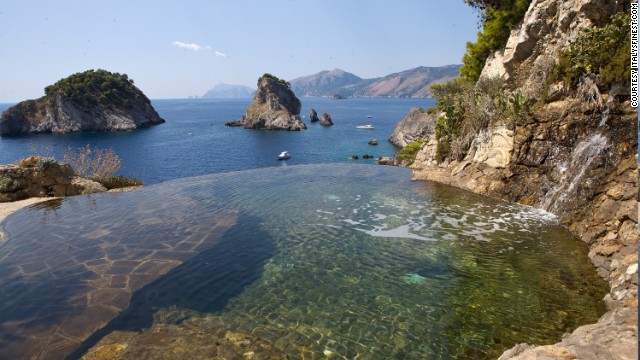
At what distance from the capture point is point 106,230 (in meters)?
19.7

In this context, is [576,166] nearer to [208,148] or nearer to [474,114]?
[474,114]

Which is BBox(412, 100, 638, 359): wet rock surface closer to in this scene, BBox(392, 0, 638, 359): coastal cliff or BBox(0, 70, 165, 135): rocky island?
BBox(392, 0, 638, 359): coastal cliff

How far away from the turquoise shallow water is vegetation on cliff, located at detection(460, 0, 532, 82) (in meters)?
19.0

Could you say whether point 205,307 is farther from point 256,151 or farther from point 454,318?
point 256,151

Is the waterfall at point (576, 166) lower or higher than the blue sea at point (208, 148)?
higher

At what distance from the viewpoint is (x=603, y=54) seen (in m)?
21.2

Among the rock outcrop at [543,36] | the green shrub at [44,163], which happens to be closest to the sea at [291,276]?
the green shrub at [44,163]

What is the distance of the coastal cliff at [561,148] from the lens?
45.6 ft

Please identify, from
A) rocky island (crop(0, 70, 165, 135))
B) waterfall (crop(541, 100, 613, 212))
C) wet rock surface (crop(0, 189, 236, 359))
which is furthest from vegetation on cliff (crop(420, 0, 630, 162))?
rocky island (crop(0, 70, 165, 135))

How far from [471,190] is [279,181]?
16164 millimetres

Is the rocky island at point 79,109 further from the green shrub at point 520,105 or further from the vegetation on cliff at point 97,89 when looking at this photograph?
the green shrub at point 520,105

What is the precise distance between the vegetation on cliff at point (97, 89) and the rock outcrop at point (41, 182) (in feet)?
398

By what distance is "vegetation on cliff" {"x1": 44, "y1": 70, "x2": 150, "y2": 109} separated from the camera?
12888 cm

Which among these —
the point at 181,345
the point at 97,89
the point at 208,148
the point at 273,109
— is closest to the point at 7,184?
the point at 181,345
